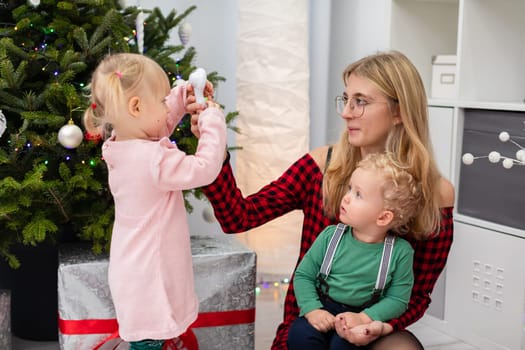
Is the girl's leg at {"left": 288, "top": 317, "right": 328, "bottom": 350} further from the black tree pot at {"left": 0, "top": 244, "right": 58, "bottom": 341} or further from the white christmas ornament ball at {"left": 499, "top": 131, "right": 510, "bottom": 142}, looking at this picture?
the black tree pot at {"left": 0, "top": 244, "right": 58, "bottom": 341}

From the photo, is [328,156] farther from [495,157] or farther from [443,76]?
[443,76]

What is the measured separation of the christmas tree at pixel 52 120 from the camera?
1.99 metres

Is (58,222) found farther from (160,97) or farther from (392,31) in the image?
(392,31)

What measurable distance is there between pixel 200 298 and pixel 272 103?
3.63 ft

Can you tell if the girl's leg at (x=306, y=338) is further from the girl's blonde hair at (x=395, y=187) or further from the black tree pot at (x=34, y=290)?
the black tree pot at (x=34, y=290)

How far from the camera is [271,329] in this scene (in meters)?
2.59

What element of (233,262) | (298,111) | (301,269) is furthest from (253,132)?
(301,269)

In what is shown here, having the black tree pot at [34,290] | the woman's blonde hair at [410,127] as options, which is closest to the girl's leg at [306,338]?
the woman's blonde hair at [410,127]

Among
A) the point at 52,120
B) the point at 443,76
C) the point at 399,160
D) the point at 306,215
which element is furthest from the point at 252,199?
the point at 443,76

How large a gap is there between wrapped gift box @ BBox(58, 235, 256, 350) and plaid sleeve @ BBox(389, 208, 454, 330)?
581 millimetres

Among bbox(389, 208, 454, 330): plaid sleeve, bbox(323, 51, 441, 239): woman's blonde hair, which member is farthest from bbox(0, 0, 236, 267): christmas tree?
bbox(389, 208, 454, 330): plaid sleeve

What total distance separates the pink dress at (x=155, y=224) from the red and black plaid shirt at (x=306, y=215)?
0.16 meters

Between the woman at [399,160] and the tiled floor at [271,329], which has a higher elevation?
the woman at [399,160]

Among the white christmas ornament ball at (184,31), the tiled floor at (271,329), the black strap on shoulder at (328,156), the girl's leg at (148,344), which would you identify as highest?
the white christmas ornament ball at (184,31)
